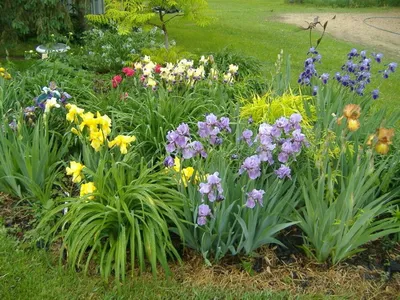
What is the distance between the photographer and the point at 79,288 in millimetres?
2736

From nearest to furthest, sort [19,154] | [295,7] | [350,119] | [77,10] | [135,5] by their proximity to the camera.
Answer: [350,119] → [19,154] → [135,5] → [77,10] → [295,7]

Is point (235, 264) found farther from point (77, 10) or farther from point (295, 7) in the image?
point (295, 7)

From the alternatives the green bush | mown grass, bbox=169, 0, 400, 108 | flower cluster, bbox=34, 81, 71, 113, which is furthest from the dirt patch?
flower cluster, bbox=34, 81, 71, 113

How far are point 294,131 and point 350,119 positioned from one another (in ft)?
1.10

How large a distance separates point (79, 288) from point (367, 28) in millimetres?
13179

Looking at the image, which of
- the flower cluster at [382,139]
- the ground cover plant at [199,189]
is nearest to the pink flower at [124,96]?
the ground cover plant at [199,189]

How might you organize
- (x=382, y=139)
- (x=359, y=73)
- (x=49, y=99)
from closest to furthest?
(x=382, y=139) < (x=49, y=99) < (x=359, y=73)

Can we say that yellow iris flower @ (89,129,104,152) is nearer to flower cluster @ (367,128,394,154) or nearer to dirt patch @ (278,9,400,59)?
flower cluster @ (367,128,394,154)

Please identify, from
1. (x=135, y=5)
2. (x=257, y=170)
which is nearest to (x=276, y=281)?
(x=257, y=170)

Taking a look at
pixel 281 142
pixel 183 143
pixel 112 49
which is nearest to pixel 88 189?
pixel 183 143

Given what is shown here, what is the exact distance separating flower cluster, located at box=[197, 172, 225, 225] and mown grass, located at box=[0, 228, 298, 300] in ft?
1.40

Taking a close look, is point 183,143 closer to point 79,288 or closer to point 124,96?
point 79,288

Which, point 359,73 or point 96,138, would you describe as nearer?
point 96,138

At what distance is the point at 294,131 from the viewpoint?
2742 millimetres
